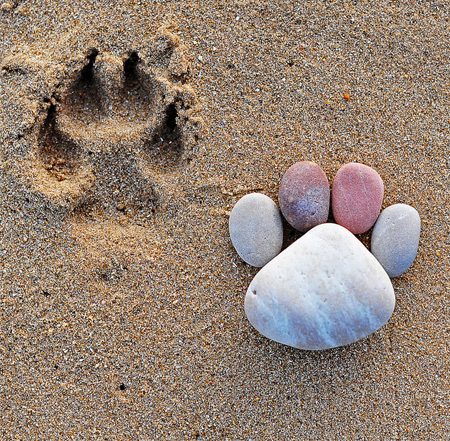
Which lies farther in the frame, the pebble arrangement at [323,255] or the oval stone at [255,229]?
the oval stone at [255,229]

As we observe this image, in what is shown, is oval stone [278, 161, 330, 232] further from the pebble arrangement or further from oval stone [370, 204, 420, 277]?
oval stone [370, 204, 420, 277]

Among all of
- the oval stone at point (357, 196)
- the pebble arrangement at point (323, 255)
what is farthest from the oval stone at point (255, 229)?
the oval stone at point (357, 196)

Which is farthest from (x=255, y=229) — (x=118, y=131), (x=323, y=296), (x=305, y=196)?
(x=118, y=131)

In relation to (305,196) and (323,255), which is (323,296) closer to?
(323,255)

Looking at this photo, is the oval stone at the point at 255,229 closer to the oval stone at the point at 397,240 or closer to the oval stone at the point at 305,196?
the oval stone at the point at 305,196

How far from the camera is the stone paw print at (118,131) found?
6.68 feet

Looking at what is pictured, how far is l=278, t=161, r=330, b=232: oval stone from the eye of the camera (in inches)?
76.4

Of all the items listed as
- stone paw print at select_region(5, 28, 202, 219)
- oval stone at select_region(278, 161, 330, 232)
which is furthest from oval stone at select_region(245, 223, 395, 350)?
stone paw print at select_region(5, 28, 202, 219)

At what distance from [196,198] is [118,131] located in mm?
480

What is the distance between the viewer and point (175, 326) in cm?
202

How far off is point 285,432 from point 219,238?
93cm

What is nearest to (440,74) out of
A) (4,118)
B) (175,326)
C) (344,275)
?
(344,275)

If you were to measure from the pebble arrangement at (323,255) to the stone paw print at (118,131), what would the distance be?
449 millimetres

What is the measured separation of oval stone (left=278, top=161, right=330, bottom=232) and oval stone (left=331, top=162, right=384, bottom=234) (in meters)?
0.06
